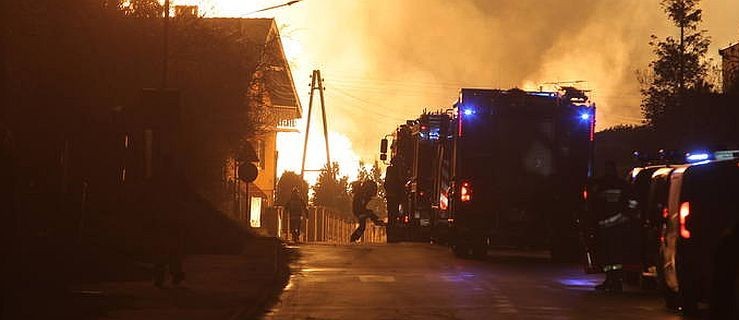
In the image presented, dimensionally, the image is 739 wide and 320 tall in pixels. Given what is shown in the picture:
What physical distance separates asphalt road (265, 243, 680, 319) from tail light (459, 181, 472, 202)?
4.08ft

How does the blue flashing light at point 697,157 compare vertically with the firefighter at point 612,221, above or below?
above

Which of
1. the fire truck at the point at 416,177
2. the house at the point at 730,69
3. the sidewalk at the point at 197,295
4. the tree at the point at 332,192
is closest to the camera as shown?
the sidewalk at the point at 197,295

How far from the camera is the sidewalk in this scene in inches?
584

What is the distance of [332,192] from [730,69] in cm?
2588

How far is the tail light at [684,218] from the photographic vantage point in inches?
523

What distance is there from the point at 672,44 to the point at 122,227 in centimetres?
3487

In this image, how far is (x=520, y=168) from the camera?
25.9 meters

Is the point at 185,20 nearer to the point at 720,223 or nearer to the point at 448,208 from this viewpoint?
the point at 448,208

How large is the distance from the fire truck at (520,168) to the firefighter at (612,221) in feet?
22.3

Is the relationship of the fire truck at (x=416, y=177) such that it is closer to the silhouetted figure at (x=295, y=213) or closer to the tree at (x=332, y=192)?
the silhouetted figure at (x=295, y=213)

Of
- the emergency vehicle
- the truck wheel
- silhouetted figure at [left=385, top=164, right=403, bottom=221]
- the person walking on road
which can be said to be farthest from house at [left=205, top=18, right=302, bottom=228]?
the emergency vehicle

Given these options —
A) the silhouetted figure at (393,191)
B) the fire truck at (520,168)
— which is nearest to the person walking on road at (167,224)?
the fire truck at (520,168)

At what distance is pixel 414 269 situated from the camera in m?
22.7

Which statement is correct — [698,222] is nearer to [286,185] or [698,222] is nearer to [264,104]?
[264,104]
